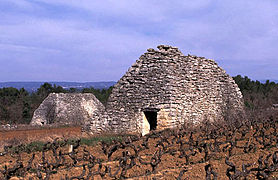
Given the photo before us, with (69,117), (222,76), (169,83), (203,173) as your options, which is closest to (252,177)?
(203,173)

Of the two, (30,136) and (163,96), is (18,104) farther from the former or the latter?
(163,96)

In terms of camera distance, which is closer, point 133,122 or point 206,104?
point 133,122

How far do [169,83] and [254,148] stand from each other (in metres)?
5.48

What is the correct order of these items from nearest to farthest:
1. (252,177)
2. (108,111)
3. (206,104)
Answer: (252,177) → (108,111) → (206,104)

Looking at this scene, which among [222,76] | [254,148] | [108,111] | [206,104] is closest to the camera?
[254,148]

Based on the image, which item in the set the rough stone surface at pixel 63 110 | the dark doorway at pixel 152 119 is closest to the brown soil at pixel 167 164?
the dark doorway at pixel 152 119

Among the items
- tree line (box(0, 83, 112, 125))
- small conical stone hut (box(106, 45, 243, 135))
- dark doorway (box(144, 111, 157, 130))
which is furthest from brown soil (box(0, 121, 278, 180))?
tree line (box(0, 83, 112, 125))

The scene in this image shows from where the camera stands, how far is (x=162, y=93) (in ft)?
41.8

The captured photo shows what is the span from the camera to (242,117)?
1463 cm

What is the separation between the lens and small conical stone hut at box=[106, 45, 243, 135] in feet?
41.6

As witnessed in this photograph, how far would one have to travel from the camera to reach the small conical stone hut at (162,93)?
41.6ft

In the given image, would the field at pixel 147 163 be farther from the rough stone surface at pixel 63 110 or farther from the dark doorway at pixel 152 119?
the rough stone surface at pixel 63 110

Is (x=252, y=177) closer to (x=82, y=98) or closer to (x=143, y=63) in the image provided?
(x=143, y=63)

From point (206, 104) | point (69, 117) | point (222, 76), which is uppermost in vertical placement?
point (222, 76)
